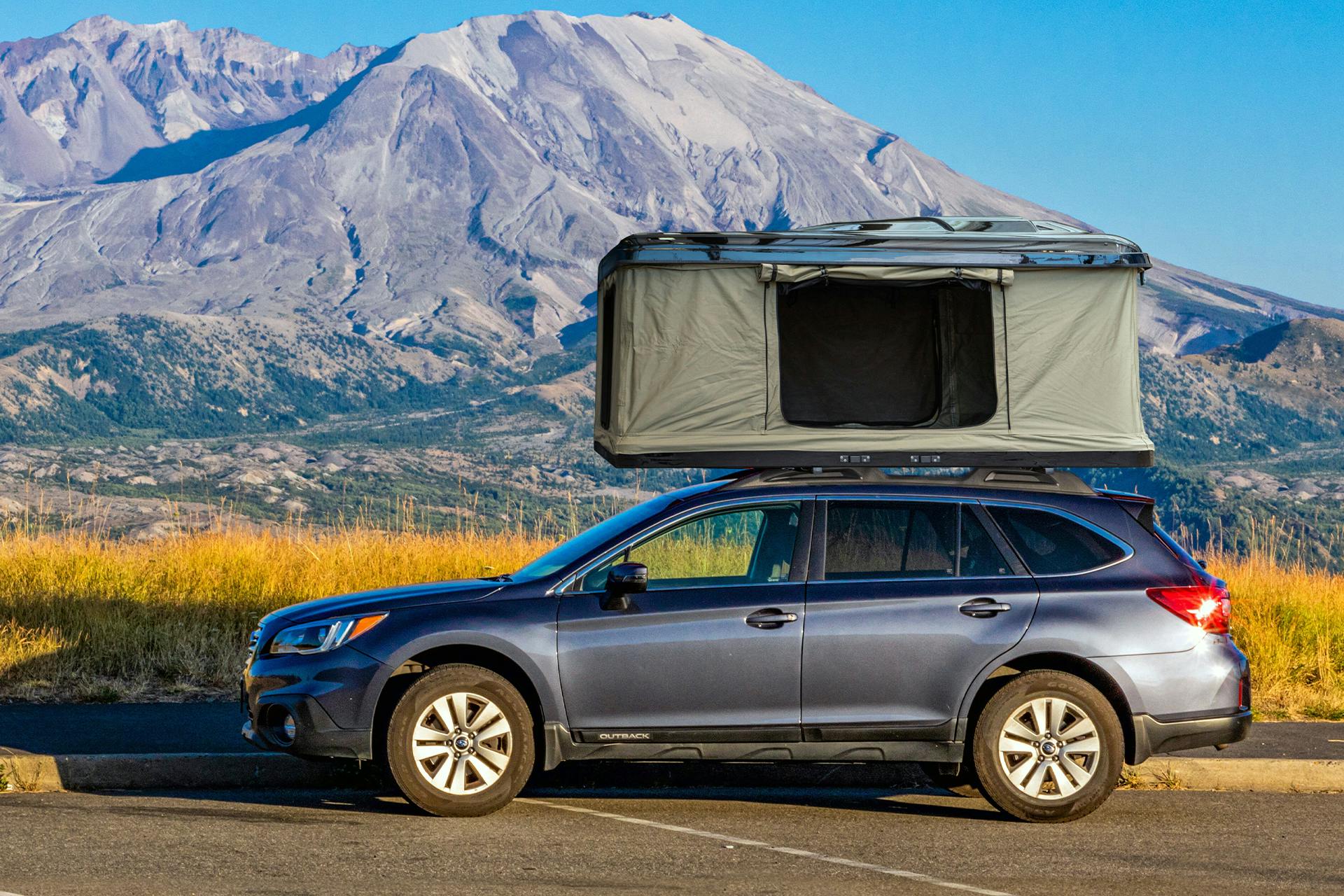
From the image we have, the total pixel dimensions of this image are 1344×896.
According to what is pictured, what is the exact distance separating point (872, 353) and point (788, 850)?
4740 millimetres

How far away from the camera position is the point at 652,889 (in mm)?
5633

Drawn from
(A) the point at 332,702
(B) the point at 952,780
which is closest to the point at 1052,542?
(B) the point at 952,780

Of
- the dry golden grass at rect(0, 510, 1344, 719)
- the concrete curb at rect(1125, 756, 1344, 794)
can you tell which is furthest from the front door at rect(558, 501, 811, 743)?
the dry golden grass at rect(0, 510, 1344, 719)

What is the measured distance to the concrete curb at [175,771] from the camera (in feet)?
24.3

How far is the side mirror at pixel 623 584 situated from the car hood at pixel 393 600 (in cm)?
54

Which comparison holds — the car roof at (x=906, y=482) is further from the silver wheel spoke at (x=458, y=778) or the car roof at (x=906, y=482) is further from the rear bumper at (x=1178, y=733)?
the silver wheel spoke at (x=458, y=778)

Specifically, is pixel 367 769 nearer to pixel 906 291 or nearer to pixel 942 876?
pixel 942 876

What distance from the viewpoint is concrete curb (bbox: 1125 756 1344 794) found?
7859 mm

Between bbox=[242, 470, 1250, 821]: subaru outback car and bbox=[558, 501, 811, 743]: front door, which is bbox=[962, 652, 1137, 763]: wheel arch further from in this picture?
bbox=[558, 501, 811, 743]: front door

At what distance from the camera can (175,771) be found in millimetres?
7531

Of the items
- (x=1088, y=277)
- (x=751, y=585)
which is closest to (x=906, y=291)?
(x=1088, y=277)

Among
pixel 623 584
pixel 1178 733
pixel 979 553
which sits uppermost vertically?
pixel 979 553

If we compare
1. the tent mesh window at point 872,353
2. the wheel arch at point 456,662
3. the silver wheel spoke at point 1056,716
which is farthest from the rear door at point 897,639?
the tent mesh window at point 872,353

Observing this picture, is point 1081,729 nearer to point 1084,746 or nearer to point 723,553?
point 1084,746
